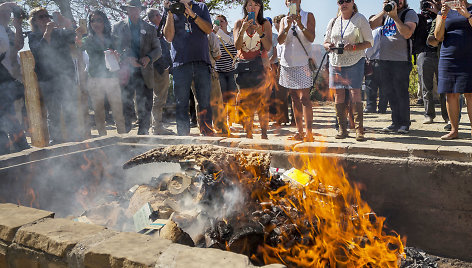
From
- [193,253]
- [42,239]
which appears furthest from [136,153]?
[193,253]

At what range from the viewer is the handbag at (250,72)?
5328mm

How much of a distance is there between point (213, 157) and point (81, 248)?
1416mm

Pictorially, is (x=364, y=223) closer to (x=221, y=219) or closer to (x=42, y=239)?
(x=221, y=219)

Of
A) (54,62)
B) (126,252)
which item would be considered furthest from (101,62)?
(126,252)

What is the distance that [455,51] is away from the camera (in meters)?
4.92

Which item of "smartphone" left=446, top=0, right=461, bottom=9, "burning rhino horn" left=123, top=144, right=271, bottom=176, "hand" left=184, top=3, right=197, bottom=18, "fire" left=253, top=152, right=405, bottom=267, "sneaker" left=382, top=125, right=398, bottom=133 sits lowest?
"fire" left=253, top=152, right=405, bottom=267

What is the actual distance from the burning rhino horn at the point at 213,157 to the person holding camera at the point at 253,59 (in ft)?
7.06

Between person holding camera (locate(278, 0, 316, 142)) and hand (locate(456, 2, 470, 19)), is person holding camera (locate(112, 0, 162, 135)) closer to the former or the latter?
person holding camera (locate(278, 0, 316, 142))

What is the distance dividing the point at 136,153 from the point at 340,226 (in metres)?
2.32

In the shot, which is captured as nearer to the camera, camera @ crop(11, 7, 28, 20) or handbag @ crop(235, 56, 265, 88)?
handbag @ crop(235, 56, 265, 88)

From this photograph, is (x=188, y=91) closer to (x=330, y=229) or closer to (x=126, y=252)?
(x=330, y=229)

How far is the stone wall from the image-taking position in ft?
5.61

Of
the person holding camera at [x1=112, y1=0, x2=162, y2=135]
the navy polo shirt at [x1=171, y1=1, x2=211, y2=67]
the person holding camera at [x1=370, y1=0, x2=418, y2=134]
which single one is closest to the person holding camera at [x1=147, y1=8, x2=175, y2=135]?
the person holding camera at [x1=112, y1=0, x2=162, y2=135]

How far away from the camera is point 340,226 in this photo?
2.81 meters
